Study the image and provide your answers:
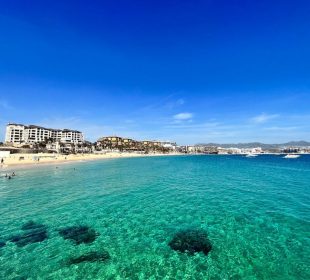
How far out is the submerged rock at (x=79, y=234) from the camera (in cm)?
1383

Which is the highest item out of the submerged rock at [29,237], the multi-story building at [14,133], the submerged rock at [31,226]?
the multi-story building at [14,133]

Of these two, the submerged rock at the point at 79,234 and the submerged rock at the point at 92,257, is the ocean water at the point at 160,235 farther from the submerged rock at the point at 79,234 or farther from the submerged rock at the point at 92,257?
the submerged rock at the point at 79,234

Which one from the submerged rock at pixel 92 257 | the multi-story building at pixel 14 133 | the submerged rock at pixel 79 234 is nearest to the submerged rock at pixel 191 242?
the submerged rock at pixel 92 257

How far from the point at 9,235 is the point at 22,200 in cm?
1087

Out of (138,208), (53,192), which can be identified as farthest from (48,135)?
(138,208)

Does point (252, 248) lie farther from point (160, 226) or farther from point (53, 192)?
point (53, 192)

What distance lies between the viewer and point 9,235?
14.7 metres

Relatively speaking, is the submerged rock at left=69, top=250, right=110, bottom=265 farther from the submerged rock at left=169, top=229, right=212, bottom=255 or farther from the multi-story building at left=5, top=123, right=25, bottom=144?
the multi-story building at left=5, top=123, right=25, bottom=144

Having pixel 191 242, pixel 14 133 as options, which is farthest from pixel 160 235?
pixel 14 133

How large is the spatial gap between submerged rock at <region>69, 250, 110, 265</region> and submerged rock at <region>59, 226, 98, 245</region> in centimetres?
173

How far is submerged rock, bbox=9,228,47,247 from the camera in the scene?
13.6 meters

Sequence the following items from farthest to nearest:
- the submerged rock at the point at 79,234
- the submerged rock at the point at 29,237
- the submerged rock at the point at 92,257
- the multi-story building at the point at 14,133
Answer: the multi-story building at the point at 14,133, the submerged rock at the point at 79,234, the submerged rock at the point at 29,237, the submerged rock at the point at 92,257

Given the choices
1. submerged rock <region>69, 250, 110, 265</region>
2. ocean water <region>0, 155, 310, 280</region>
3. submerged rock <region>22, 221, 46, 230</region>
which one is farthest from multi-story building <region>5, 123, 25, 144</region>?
Result: submerged rock <region>69, 250, 110, 265</region>

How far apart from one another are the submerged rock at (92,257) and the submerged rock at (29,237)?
13.1 feet
